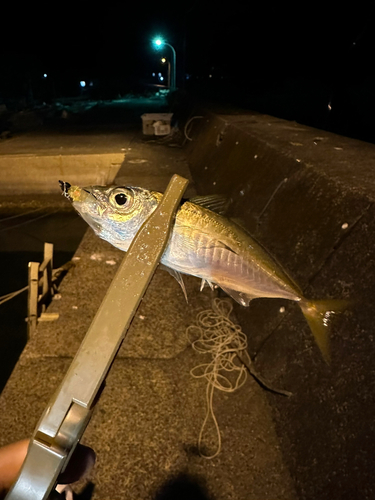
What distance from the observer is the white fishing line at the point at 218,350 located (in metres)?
2.80

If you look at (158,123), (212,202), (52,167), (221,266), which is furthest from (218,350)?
(158,123)

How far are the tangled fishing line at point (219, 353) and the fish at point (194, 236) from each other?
4.63 feet

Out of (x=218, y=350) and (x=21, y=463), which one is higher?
(x=21, y=463)

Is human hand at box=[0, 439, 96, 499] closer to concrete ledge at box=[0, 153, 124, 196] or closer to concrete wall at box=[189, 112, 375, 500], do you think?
concrete wall at box=[189, 112, 375, 500]

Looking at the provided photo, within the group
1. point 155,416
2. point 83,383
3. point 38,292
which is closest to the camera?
point 83,383

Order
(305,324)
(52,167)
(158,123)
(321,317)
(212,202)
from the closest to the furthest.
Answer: (212,202) → (321,317) → (305,324) → (52,167) → (158,123)

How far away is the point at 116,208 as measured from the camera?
4.35 feet

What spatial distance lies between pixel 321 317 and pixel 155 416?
5.69 ft

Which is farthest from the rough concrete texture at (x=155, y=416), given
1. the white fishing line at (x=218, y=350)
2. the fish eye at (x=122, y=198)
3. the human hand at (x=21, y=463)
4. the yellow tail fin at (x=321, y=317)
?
the fish eye at (x=122, y=198)

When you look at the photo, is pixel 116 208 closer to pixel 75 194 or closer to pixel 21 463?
pixel 75 194

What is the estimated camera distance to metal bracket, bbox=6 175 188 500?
3.21ft

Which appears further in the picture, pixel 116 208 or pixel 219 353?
pixel 219 353

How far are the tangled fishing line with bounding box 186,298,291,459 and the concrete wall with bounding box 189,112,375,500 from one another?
0.13 metres

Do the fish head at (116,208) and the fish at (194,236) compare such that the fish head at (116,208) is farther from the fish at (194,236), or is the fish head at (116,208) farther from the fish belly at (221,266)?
the fish belly at (221,266)
